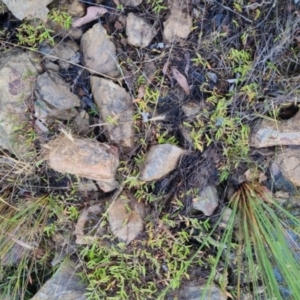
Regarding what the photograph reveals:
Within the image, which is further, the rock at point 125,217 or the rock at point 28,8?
the rock at point 125,217

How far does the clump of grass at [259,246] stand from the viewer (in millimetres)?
1374

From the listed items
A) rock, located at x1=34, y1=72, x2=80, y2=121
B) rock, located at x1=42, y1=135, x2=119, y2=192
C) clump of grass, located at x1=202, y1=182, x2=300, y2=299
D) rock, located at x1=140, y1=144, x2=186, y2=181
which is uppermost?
rock, located at x1=34, y1=72, x2=80, y2=121

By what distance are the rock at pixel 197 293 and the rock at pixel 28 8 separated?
0.98 metres

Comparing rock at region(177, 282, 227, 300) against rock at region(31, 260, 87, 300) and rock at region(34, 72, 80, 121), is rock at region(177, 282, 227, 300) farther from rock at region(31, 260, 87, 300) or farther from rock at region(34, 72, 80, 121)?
rock at region(34, 72, 80, 121)

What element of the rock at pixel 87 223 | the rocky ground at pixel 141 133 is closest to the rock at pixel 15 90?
the rocky ground at pixel 141 133

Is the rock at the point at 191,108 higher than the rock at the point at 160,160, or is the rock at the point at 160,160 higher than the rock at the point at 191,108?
the rock at the point at 191,108

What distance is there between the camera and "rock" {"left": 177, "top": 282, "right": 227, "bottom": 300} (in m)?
1.52

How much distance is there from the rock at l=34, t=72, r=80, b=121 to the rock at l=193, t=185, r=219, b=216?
493 mm

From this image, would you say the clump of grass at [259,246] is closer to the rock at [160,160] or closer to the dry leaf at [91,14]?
the rock at [160,160]

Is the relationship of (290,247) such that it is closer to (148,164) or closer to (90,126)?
(148,164)

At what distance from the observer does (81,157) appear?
56.1 inches

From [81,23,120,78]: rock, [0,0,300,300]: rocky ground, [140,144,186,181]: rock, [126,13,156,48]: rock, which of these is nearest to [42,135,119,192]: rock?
[0,0,300,300]: rocky ground

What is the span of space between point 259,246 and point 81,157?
606mm

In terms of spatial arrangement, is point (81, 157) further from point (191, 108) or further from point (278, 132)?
point (278, 132)
